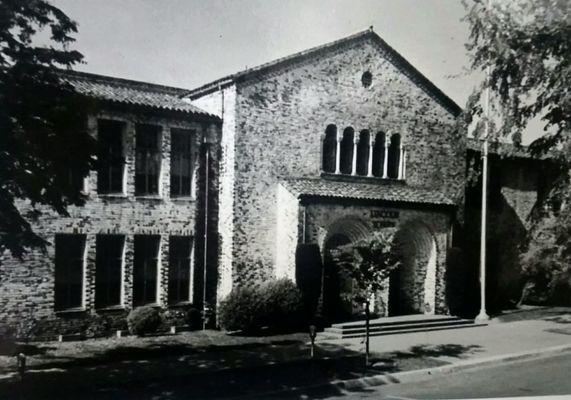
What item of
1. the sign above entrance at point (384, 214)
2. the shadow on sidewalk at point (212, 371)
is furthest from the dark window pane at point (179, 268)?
the sign above entrance at point (384, 214)

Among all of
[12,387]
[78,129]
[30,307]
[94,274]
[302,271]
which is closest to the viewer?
[78,129]

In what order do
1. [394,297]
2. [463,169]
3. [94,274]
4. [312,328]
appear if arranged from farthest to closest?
1. [463,169]
2. [394,297]
3. [94,274]
4. [312,328]

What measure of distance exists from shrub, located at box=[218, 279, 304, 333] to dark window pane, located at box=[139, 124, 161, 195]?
4.59m

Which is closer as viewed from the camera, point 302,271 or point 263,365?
point 263,365

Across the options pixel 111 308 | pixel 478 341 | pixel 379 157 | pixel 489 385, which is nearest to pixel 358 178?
pixel 379 157

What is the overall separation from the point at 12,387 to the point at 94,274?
6860mm

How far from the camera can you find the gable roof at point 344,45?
19859 mm

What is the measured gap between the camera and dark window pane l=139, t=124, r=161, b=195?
1898 centimetres

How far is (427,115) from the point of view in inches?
950

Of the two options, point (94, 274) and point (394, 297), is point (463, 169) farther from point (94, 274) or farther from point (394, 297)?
point (94, 274)

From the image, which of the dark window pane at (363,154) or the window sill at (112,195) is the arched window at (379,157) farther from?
the window sill at (112,195)

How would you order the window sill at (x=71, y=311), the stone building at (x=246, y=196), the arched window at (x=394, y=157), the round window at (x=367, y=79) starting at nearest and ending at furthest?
the window sill at (x=71, y=311) < the stone building at (x=246, y=196) < the round window at (x=367, y=79) < the arched window at (x=394, y=157)

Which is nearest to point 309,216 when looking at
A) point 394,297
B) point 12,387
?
point 394,297

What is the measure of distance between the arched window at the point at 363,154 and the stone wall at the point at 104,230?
5834 millimetres
